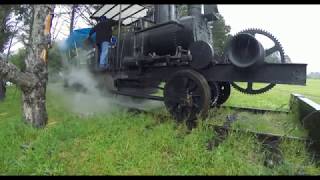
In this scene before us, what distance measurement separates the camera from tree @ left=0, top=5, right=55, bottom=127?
576cm

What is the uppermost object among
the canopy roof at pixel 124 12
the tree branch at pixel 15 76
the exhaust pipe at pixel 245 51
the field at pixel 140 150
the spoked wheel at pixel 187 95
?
the canopy roof at pixel 124 12

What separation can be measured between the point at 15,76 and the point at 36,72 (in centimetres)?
39

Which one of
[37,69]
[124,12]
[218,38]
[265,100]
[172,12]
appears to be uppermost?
[218,38]

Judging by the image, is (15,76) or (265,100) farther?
(265,100)

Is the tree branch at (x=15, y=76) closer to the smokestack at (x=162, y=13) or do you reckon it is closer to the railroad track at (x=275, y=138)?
the smokestack at (x=162, y=13)

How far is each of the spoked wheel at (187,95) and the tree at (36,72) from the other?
2.30 meters

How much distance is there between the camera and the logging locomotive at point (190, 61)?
4.93 meters

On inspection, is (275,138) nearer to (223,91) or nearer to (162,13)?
(223,91)

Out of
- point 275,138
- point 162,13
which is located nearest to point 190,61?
point 162,13

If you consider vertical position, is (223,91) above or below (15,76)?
below

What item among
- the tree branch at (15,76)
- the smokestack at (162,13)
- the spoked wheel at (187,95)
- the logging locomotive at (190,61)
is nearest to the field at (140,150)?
the spoked wheel at (187,95)

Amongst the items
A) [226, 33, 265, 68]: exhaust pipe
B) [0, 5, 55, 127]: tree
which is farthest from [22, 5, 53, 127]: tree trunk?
[226, 33, 265, 68]: exhaust pipe

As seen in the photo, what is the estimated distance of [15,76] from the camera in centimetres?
558

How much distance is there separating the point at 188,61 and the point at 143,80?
1.44 metres
